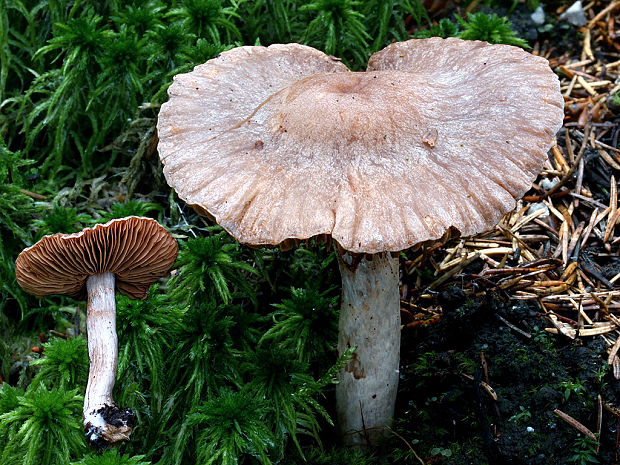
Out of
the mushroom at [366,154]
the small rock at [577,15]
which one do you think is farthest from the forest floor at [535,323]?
the small rock at [577,15]

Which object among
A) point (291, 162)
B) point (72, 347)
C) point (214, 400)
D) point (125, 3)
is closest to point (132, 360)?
point (72, 347)

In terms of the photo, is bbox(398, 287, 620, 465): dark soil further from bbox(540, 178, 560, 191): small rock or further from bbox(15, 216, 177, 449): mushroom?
bbox(15, 216, 177, 449): mushroom

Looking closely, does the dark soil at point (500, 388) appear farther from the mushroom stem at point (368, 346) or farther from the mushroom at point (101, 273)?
the mushroom at point (101, 273)

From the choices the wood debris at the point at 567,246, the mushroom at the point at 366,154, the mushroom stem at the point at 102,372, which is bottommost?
the mushroom stem at the point at 102,372

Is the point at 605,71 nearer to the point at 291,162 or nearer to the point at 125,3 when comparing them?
the point at 291,162

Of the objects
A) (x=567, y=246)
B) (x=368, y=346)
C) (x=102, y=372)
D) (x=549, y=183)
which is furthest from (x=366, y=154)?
(x=549, y=183)

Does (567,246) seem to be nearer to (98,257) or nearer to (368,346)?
(368,346)
